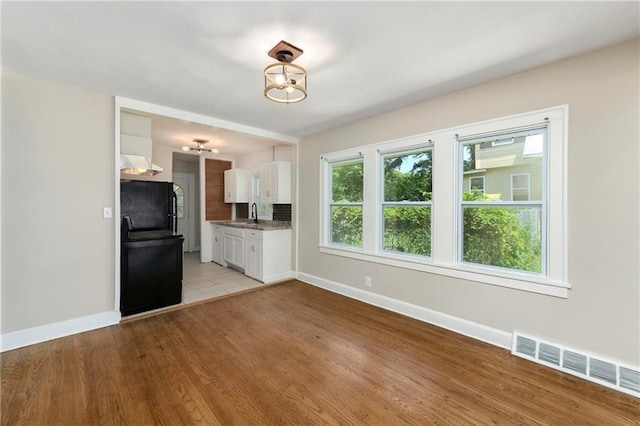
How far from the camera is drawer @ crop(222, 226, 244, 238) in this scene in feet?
16.5

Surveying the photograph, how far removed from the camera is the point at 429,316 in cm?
299

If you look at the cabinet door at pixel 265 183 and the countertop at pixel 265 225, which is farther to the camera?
the cabinet door at pixel 265 183

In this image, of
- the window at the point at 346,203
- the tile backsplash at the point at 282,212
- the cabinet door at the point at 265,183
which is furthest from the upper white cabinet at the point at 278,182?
the window at the point at 346,203

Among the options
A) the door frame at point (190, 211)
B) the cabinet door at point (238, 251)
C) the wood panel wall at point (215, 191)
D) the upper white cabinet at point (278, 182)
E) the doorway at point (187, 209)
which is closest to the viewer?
the upper white cabinet at point (278, 182)

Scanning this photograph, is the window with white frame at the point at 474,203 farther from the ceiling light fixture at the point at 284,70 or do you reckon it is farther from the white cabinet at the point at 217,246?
the white cabinet at the point at 217,246

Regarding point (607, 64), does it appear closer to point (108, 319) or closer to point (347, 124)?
point (347, 124)

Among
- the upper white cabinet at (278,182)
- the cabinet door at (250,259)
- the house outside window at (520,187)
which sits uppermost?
the upper white cabinet at (278,182)

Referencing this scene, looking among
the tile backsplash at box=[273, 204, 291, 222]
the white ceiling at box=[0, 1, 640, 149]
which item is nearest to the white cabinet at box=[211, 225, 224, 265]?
the tile backsplash at box=[273, 204, 291, 222]

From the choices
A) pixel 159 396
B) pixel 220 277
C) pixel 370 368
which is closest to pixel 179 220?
pixel 220 277

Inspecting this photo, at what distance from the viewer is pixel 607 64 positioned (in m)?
2.01

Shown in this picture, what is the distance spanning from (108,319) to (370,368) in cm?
284

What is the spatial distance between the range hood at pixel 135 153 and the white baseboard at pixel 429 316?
9.80 ft

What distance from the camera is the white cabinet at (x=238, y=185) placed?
5977 mm

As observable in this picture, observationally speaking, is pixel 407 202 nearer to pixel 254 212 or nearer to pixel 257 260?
pixel 257 260
